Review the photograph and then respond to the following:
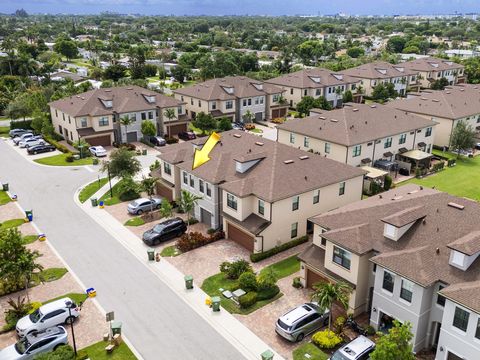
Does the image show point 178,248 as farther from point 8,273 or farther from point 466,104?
point 466,104

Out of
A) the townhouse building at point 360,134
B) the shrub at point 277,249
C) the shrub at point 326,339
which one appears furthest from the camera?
the townhouse building at point 360,134

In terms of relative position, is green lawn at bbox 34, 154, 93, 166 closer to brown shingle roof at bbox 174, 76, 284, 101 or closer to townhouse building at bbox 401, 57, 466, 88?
brown shingle roof at bbox 174, 76, 284, 101

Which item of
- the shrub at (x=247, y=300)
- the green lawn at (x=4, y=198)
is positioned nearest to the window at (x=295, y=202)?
the shrub at (x=247, y=300)

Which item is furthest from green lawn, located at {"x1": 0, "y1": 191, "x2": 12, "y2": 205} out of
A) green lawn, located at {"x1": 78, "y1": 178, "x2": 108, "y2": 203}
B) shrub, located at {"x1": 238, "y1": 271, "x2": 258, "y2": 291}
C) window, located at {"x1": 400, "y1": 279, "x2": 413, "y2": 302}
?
window, located at {"x1": 400, "y1": 279, "x2": 413, "y2": 302}

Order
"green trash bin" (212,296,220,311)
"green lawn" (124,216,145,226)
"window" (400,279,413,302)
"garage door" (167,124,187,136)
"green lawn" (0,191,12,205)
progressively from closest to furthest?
1. "window" (400,279,413,302)
2. "green trash bin" (212,296,220,311)
3. "green lawn" (124,216,145,226)
4. "green lawn" (0,191,12,205)
5. "garage door" (167,124,187,136)

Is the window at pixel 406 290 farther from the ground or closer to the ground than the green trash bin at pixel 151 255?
farther from the ground

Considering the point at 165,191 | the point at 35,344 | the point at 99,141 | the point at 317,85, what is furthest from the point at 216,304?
the point at 317,85

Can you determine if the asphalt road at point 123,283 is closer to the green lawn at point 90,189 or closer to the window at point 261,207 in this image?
the green lawn at point 90,189
